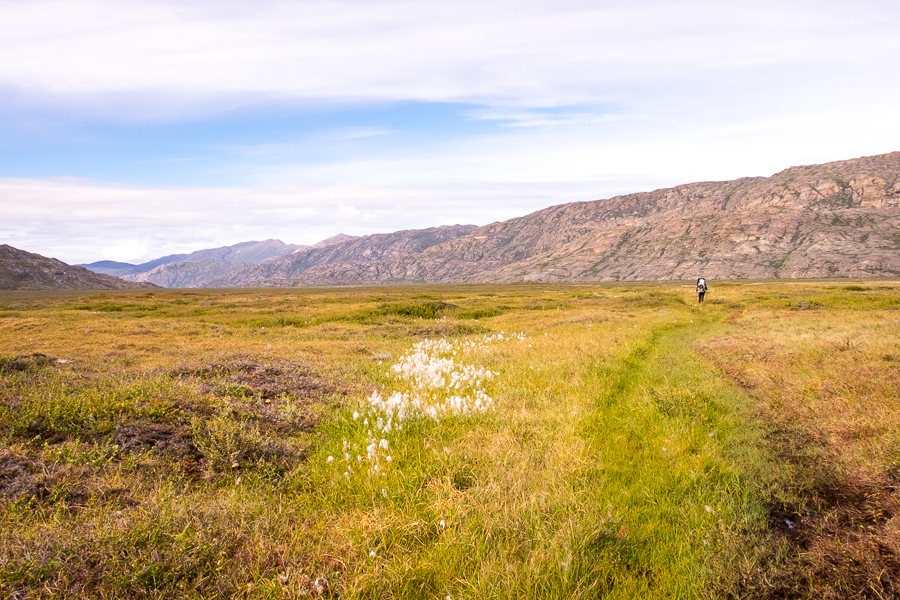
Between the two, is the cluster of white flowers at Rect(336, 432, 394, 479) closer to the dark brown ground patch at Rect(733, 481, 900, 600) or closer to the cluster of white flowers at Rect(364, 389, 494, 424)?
the cluster of white flowers at Rect(364, 389, 494, 424)

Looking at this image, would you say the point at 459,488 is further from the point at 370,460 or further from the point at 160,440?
the point at 160,440

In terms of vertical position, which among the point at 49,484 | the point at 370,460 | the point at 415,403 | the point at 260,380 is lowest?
the point at 370,460

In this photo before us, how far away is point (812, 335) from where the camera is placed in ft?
52.2

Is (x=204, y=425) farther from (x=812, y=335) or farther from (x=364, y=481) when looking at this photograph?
(x=812, y=335)

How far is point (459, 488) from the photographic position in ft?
18.2

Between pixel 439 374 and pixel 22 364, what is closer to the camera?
pixel 439 374

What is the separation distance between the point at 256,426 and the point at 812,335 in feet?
59.1

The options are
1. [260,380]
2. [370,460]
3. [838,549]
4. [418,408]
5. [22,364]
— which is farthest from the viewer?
[22,364]

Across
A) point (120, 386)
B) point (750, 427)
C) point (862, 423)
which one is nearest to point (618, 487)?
point (750, 427)

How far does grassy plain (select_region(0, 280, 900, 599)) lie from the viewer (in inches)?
153

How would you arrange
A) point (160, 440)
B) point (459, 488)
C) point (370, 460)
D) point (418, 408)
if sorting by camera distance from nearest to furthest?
point (459, 488) → point (370, 460) → point (160, 440) → point (418, 408)

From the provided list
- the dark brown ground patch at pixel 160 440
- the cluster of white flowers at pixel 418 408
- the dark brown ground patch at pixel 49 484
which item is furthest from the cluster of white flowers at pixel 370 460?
the dark brown ground patch at pixel 49 484

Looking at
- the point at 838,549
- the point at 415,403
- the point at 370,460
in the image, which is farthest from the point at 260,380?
the point at 838,549

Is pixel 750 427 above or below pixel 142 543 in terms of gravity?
below
